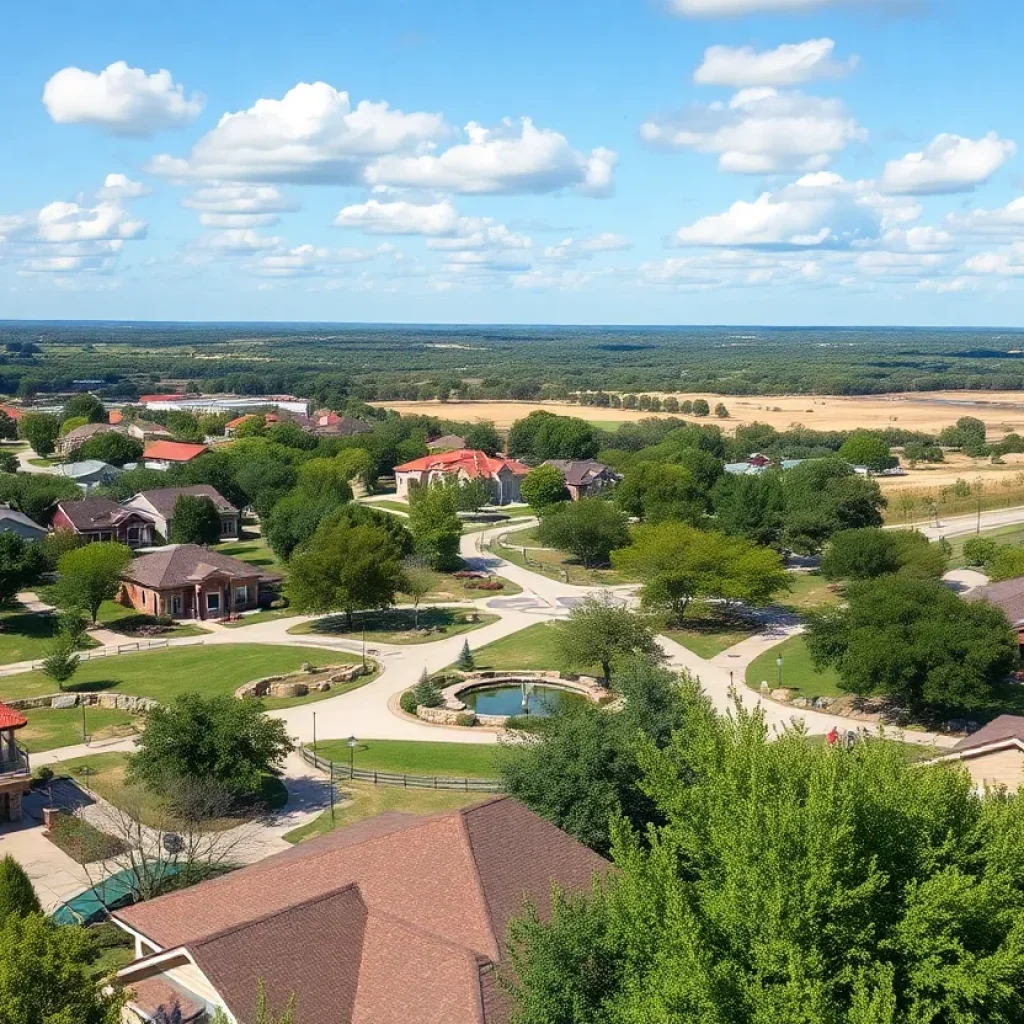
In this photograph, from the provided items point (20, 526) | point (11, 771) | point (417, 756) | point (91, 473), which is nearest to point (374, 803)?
point (417, 756)

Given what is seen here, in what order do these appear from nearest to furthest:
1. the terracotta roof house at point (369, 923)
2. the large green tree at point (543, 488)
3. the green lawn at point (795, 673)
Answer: the terracotta roof house at point (369, 923) → the green lawn at point (795, 673) → the large green tree at point (543, 488)

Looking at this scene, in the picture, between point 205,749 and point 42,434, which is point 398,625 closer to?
point 205,749

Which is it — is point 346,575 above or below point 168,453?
below

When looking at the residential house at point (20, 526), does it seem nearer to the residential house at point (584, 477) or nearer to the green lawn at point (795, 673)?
the residential house at point (584, 477)

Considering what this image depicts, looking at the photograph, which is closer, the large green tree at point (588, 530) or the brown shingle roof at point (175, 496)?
the large green tree at point (588, 530)

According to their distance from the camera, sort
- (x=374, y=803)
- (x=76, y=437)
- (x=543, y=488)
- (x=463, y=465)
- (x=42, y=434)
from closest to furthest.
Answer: (x=374, y=803), (x=543, y=488), (x=463, y=465), (x=42, y=434), (x=76, y=437)

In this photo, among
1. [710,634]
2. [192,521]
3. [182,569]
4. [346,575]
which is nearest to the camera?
[346,575]

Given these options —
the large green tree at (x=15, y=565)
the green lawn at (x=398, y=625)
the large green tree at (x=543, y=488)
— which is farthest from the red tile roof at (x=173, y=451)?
the green lawn at (x=398, y=625)
